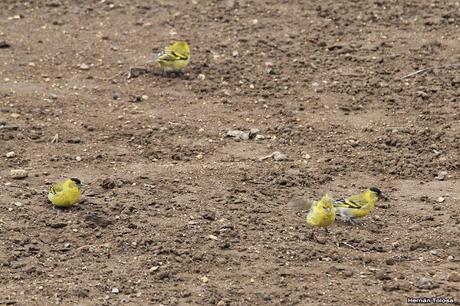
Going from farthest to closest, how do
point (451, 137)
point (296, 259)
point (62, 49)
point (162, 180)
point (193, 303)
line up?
point (62, 49), point (451, 137), point (162, 180), point (296, 259), point (193, 303)

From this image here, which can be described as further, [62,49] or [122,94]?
[62,49]

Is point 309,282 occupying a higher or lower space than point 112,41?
higher

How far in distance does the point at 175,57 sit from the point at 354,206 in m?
4.43

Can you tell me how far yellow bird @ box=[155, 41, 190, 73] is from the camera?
13.5m

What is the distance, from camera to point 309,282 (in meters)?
8.83

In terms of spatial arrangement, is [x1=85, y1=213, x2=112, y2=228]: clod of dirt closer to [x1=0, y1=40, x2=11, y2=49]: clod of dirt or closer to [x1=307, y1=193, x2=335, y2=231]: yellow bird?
[x1=307, y1=193, x2=335, y2=231]: yellow bird

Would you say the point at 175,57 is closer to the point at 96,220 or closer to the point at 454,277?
the point at 96,220

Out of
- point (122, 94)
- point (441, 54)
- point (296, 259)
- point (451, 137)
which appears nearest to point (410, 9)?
point (441, 54)

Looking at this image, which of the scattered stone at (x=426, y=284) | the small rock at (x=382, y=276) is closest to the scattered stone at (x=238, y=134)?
the small rock at (x=382, y=276)

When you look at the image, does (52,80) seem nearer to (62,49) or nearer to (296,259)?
(62,49)

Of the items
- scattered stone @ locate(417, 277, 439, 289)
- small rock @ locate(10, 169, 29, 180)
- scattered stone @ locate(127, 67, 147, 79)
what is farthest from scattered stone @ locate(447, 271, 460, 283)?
scattered stone @ locate(127, 67, 147, 79)

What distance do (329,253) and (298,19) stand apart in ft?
21.6

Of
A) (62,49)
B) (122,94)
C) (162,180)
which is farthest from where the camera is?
(62,49)

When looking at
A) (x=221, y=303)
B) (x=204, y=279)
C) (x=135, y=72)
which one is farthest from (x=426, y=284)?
(x=135, y=72)
